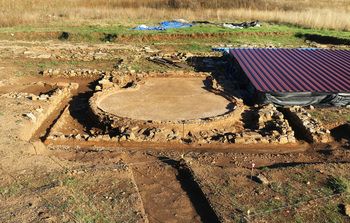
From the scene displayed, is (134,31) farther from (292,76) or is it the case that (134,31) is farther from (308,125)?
(308,125)

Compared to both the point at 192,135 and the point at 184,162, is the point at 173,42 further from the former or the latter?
the point at 184,162

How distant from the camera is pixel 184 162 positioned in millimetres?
7801

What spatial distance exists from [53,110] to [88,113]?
1.64 metres

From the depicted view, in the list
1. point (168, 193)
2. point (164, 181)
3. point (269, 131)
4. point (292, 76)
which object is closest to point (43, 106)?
point (164, 181)

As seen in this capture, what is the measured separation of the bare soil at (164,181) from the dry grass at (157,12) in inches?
870

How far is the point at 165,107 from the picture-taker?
457 inches

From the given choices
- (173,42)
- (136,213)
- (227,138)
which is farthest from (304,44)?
(136,213)

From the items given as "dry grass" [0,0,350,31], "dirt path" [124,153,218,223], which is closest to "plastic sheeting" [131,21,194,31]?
"dry grass" [0,0,350,31]

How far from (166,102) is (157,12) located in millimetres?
22045

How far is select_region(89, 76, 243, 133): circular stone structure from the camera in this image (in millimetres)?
10258

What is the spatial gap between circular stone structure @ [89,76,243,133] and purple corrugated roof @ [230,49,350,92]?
2.20 meters

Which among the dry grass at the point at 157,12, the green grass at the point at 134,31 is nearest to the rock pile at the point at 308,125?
the green grass at the point at 134,31

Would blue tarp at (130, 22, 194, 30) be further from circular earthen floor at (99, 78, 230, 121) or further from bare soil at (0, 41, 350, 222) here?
bare soil at (0, 41, 350, 222)

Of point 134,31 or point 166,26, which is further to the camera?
point 166,26
